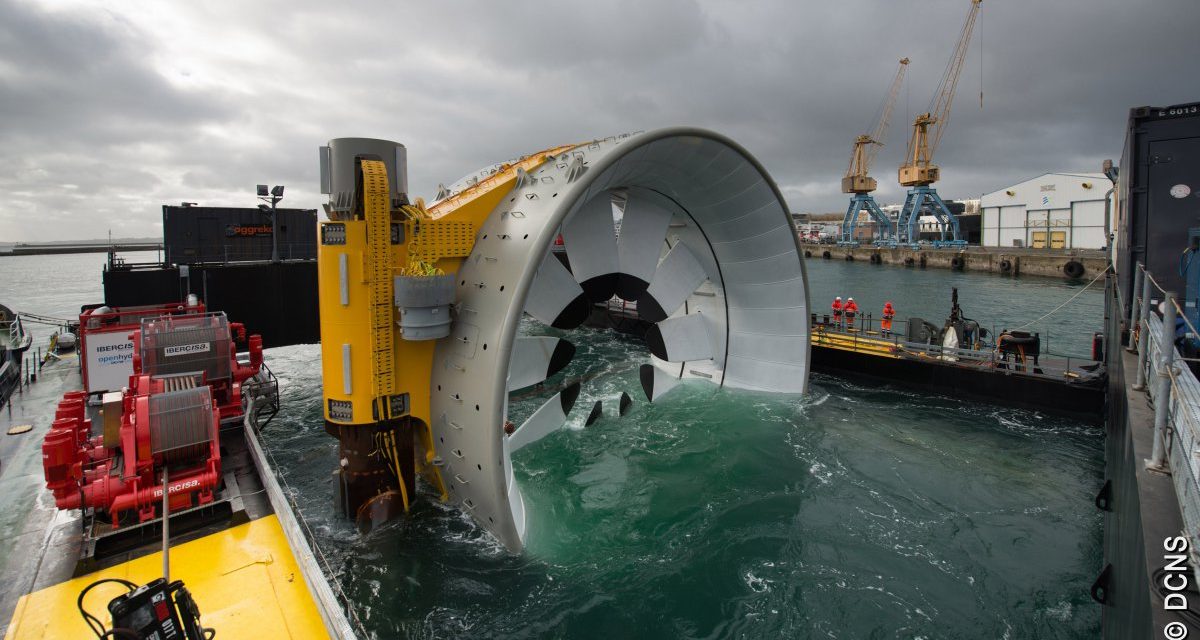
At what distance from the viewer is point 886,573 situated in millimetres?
8070

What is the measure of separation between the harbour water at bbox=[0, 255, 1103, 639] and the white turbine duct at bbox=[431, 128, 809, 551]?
0.91 metres

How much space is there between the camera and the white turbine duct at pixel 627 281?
817cm

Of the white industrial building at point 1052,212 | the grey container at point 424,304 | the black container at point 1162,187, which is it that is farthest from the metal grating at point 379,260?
the white industrial building at point 1052,212

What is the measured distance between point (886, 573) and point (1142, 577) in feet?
14.2

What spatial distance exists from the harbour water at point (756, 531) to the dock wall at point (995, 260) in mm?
51120

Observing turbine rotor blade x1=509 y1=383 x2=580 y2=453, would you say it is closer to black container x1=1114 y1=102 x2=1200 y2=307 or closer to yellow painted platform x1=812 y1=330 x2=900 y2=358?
black container x1=1114 y1=102 x2=1200 y2=307

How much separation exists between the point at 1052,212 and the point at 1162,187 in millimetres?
71175

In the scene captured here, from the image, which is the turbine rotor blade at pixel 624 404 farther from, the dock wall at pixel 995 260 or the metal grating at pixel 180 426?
the dock wall at pixel 995 260

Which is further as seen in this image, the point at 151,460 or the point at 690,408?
the point at 690,408

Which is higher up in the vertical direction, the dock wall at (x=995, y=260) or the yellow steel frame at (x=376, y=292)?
the dock wall at (x=995, y=260)

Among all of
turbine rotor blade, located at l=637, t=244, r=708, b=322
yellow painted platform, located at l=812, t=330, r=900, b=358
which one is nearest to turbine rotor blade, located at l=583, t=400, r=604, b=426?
turbine rotor blade, located at l=637, t=244, r=708, b=322

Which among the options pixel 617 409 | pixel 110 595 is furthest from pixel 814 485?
pixel 110 595

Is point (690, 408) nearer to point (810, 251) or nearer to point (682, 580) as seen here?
point (682, 580)

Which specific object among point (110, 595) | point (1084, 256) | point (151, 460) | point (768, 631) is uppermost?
point (1084, 256)
